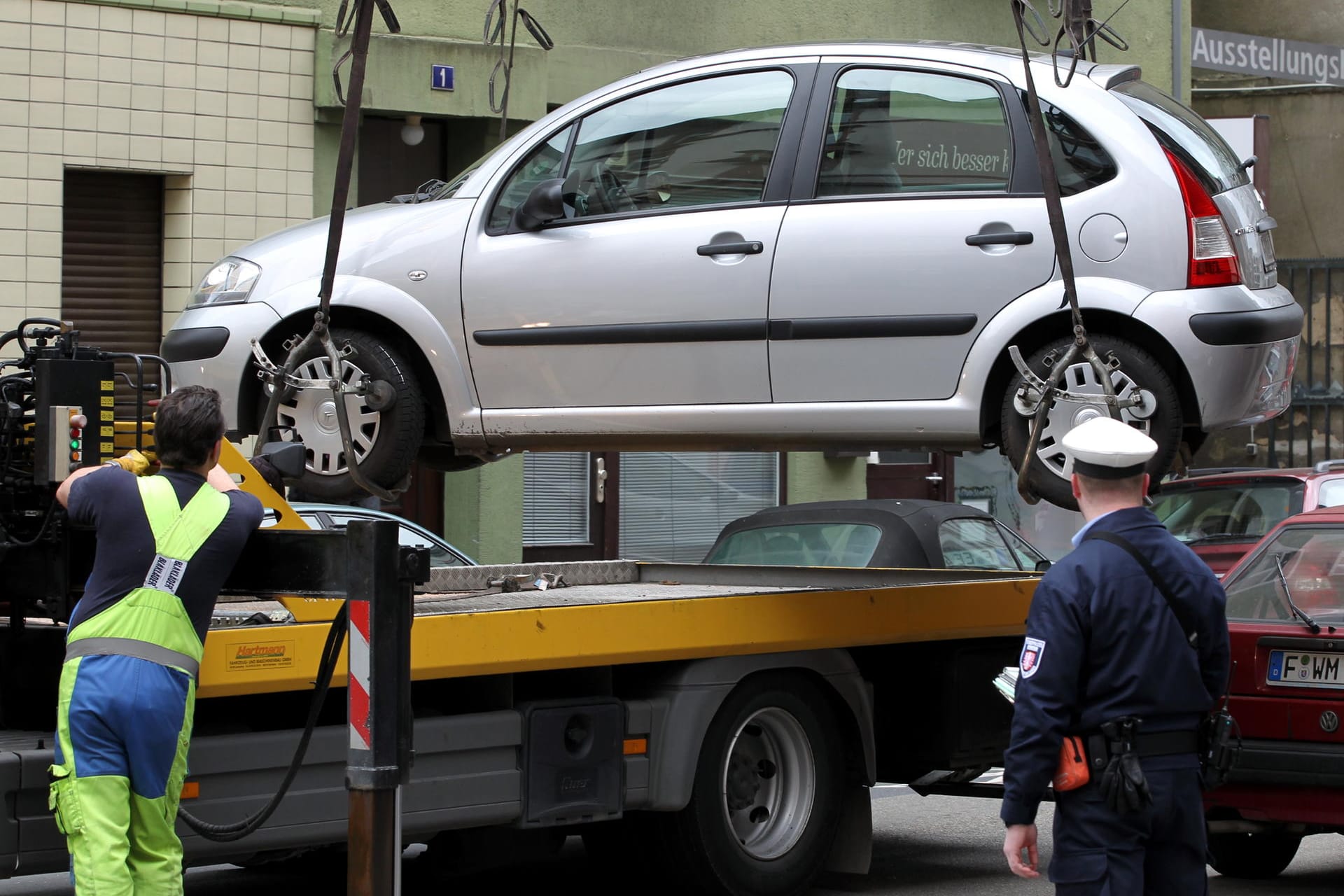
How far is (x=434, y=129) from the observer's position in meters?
14.3

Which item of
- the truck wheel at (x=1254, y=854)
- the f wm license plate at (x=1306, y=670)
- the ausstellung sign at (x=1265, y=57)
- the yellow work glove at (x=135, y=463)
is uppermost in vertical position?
the ausstellung sign at (x=1265, y=57)

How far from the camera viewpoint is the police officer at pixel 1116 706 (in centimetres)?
425

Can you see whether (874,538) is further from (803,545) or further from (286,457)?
(286,457)

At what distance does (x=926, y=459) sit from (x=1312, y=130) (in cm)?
678

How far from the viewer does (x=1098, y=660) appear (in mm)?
4320

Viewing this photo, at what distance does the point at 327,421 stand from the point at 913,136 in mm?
2250

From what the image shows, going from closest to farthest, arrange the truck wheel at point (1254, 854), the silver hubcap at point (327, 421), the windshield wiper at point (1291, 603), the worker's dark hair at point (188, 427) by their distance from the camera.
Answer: the worker's dark hair at point (188, 427), the silver hubcap at point (327, 421), the windshield wiper at point (1291, 603), the truck wheel at point (1254, 854)

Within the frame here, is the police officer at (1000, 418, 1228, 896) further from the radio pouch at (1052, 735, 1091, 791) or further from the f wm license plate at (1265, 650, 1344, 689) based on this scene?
the f wm license plate at (1265, 650, 1344, 689)

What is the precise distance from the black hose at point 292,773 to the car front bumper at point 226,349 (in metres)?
1.49

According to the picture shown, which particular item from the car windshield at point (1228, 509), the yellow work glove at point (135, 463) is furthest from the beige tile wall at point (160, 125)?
the yellow work glove at point (135, 463)

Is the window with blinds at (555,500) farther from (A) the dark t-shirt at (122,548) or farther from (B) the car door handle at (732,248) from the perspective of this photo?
(A) the dark t-shirt at (122,548)

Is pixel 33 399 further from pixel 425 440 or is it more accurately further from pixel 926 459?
pixel 926 459

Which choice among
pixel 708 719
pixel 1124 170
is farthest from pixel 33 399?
pixel 1124 170

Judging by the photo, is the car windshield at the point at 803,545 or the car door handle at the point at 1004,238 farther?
the car windshield at the point at 803,545
